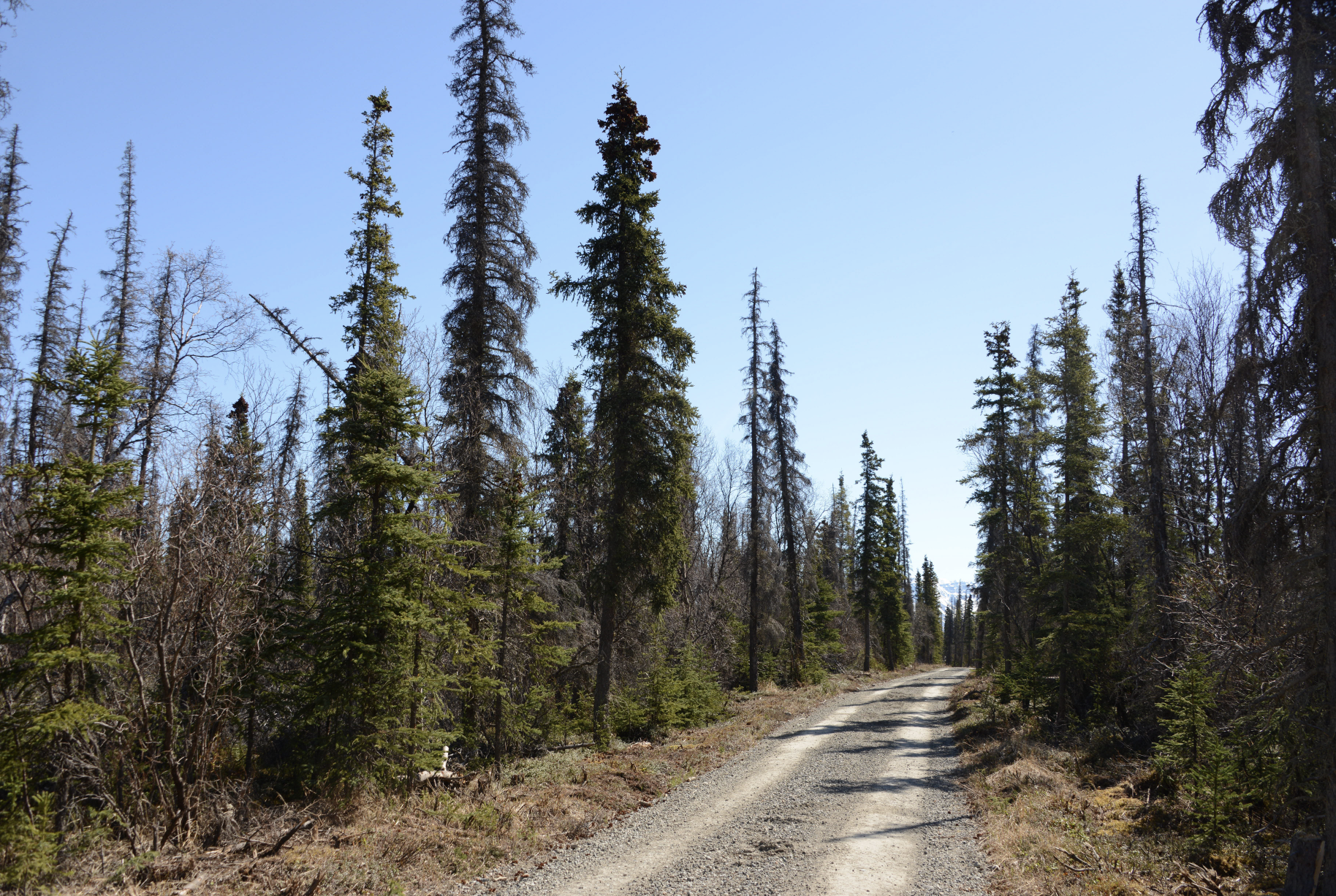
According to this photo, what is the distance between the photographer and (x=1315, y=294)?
788cm

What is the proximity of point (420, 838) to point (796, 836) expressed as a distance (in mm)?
5185

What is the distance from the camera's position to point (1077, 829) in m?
9.84

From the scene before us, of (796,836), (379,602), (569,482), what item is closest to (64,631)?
(379,602)

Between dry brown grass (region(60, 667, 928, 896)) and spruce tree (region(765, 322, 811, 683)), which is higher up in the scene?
spruce tree (region(765, 322, 811, 683))

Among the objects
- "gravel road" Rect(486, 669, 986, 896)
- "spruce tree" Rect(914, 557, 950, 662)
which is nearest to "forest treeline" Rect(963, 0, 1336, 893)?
"gravel road" Rect(486, 669, 986, 896)

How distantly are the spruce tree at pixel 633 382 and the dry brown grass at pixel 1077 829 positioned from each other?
8.52m

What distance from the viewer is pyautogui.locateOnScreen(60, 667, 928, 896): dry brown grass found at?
746 centimetres

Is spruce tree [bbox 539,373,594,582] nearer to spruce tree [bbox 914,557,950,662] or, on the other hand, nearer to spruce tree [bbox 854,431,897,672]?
spruce tree [bbox 854,431,897,672]

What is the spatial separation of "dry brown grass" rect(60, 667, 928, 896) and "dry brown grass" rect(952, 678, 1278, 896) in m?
5.68

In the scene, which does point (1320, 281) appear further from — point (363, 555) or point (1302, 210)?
point (363, 555)

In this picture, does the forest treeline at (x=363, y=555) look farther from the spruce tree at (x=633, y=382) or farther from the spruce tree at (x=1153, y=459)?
the spruce tree at (x=1153, y=459)

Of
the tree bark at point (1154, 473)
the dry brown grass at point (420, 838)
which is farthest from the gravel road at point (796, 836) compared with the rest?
the tree bark at point (1154, 473)

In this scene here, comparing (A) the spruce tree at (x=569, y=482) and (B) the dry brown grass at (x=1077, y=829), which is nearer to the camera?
Result: (B) the dry brown grass at (x=1077, y=829)

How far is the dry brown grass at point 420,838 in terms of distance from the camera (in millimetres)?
7465
